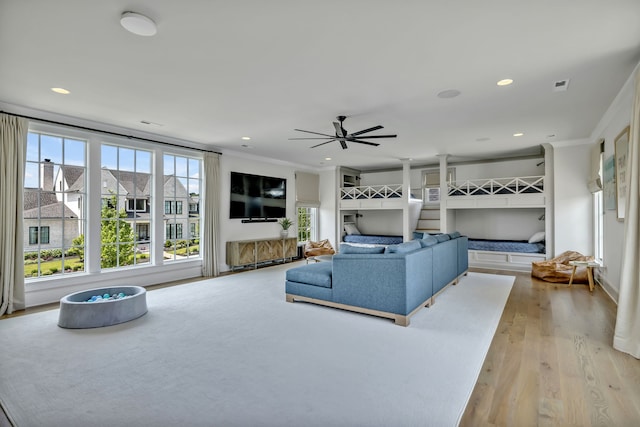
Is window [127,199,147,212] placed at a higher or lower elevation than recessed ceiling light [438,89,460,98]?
lower

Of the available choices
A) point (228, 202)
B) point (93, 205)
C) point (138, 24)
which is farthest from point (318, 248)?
point (138, 24)

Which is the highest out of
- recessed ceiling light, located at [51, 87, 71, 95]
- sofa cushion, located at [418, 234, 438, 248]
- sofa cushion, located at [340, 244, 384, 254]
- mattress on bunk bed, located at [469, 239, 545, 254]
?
recessed ceiling light, located at [51, 87, 71, 95]

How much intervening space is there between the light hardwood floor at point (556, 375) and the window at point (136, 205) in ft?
18.4

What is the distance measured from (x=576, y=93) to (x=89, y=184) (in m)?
6.75

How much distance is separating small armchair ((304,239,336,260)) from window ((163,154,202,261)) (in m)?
2.98

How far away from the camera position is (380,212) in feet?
33.6

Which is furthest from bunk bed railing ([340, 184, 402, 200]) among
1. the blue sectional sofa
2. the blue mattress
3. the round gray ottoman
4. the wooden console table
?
the round gray ottoman

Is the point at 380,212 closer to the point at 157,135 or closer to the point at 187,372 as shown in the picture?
the point at 157,135

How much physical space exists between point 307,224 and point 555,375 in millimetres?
7455

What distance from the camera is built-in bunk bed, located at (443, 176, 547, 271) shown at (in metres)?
6.80

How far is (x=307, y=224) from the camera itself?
951 cm

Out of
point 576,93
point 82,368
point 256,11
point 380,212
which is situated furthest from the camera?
point 380,212

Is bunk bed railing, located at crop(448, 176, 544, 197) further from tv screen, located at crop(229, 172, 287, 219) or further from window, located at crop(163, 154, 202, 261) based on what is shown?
window, located at crop(163, 154, 202, 261)

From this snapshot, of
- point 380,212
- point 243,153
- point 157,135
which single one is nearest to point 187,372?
point 157,135
